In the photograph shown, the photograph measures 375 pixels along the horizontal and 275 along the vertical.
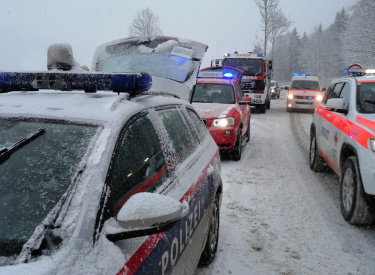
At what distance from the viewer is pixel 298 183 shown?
5.89 metres

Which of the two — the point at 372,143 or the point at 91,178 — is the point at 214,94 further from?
the point at 91,178

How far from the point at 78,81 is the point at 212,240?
208cm

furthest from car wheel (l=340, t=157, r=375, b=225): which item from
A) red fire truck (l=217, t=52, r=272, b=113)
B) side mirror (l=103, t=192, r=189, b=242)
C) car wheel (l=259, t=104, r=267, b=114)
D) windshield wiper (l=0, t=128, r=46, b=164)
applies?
Result: car wheel (l=259, t=104, r=267, b=114)

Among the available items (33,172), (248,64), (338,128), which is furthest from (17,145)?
(248,64)

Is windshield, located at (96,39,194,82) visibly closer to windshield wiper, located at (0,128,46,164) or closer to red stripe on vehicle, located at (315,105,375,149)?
red stripe on vehicle, located at (315,105,375,149)

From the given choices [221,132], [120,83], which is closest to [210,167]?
[120,83]

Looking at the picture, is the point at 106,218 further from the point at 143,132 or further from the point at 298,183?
the point at 298,183

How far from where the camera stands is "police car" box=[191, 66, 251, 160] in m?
6.98

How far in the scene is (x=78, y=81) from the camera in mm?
2002

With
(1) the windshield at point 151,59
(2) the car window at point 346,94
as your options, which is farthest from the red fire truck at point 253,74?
(1) the windshield at point 151,59

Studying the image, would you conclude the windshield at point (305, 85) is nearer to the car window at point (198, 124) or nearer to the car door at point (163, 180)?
the car window at point (198, 124)

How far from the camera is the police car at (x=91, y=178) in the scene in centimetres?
130

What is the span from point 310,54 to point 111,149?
83806 millimetres

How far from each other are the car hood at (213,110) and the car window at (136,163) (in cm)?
499
